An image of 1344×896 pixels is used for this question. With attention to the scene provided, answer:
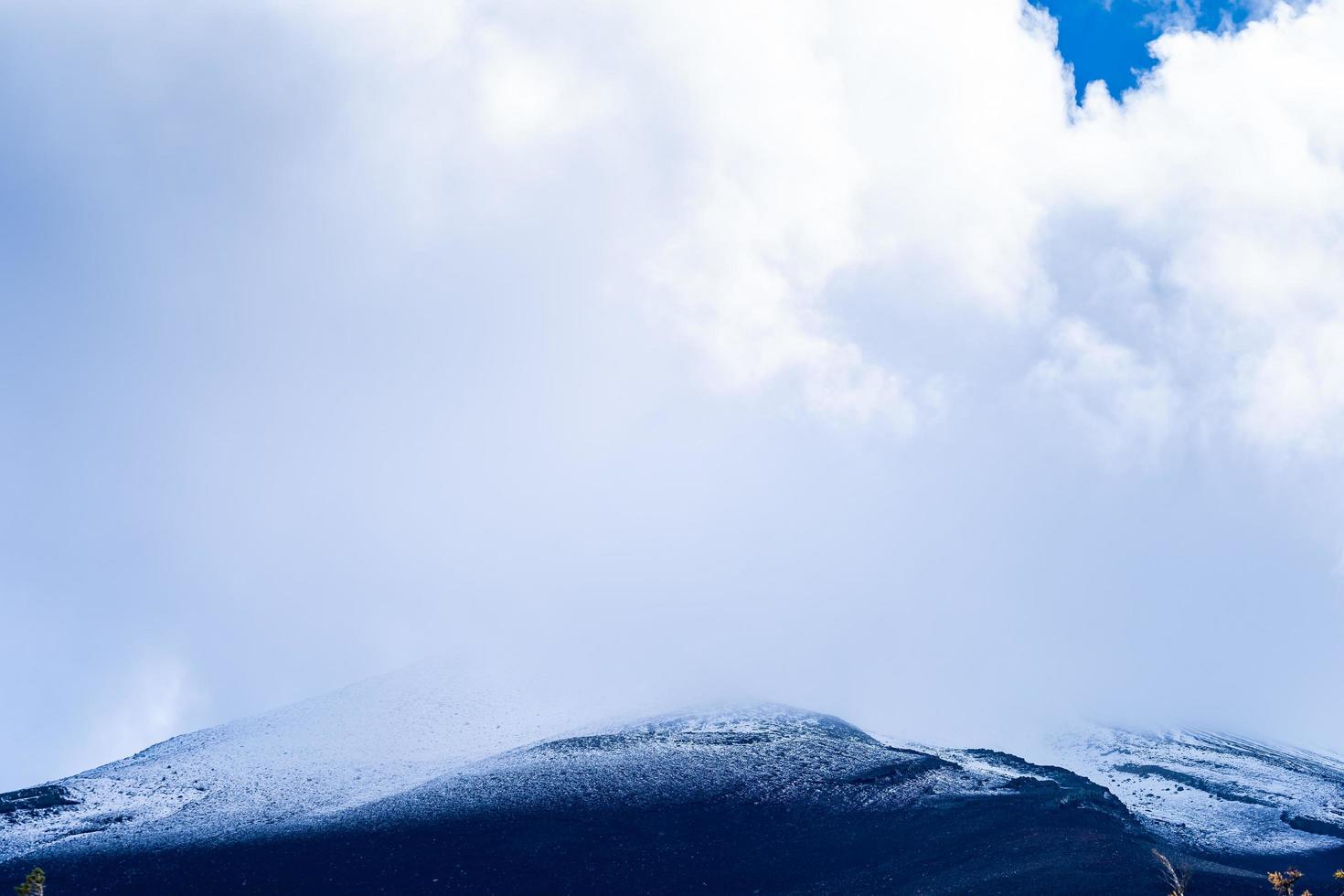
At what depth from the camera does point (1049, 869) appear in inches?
1499

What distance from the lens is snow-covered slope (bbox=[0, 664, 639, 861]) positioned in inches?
2066

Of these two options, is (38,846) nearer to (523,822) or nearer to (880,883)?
(523,822)

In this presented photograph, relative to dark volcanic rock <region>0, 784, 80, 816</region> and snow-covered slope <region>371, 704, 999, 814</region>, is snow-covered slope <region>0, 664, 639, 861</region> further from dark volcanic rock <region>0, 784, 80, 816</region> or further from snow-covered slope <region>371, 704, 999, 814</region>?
snow-covered slope <region>371, 704, 999, 814</region>

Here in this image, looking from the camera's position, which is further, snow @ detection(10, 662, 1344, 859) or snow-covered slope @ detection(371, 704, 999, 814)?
snow-covered slope @ detection(371, 704, 999, 814)

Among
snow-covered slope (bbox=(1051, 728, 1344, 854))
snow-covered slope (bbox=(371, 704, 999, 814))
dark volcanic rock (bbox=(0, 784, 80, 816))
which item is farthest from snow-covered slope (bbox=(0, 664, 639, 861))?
snow-covered slope (bbox=(1051, 728, 1344, 854))

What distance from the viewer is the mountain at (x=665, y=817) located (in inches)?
1619

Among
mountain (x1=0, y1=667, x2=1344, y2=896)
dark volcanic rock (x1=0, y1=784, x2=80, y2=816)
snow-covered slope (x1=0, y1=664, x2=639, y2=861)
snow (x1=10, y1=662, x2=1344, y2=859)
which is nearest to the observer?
mountain (x1=0, y1=667, x2=1344, y2=896)

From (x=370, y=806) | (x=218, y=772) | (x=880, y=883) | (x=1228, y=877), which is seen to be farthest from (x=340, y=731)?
(x=1228, y=877)

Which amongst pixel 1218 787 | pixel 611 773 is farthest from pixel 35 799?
pixel 1218 787

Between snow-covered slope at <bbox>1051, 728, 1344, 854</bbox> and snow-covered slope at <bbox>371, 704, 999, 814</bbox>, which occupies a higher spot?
snow-covered slope at <bbox>371, 704, 999, 814</bbox>

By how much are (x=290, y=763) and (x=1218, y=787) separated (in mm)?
69167

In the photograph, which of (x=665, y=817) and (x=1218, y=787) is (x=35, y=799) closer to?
(x=665, y=817)

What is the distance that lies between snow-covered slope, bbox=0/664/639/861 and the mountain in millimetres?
328

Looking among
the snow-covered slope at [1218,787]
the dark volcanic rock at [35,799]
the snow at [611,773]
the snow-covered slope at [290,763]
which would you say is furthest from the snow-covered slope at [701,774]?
the dark volcanic rock at [35,799]
